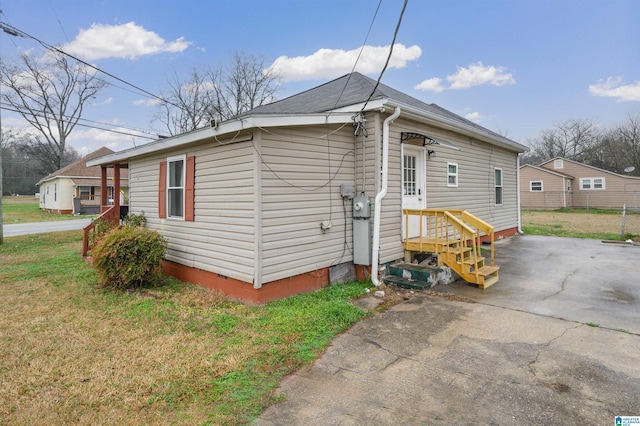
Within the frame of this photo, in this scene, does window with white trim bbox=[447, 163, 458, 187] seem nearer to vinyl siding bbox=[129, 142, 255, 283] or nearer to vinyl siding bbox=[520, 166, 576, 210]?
vinyl siding bbox=[129, 142, 255, 283]

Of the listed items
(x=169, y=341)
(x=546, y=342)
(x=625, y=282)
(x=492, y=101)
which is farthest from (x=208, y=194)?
(x=492, y=101)

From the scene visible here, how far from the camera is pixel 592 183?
26141mm

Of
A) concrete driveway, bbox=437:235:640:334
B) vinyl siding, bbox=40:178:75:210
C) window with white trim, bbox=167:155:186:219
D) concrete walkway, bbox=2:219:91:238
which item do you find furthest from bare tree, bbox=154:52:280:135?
concrete driveway, bbox=437:235:640:334

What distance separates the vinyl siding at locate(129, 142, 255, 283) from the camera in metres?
4.56

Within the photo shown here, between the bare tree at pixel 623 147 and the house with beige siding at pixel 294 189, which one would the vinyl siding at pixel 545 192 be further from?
the house with beige siding at pixel 294 189

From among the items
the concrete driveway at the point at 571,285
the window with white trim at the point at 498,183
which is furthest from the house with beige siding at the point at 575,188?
the concrete driveway at the point at 571,285

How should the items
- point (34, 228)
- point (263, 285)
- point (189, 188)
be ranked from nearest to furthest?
point (263, 285) → point (189, 188) → point (34, 228)

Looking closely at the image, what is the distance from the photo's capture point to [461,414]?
222 cm

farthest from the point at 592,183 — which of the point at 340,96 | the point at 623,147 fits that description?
the point at 340,96

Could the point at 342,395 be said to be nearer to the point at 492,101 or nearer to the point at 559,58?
the point at 559,58

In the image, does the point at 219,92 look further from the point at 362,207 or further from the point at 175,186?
the point at 362,207

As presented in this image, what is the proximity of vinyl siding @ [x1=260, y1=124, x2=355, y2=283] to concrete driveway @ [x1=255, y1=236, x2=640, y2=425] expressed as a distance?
1397 mm

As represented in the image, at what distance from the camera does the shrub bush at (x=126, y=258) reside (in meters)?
5.31

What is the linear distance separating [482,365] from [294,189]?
3146 millimetres
